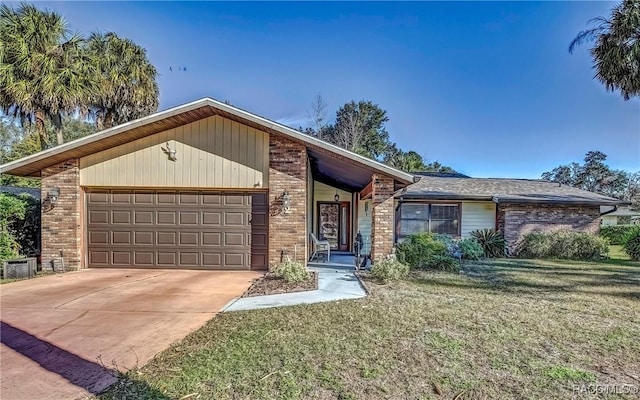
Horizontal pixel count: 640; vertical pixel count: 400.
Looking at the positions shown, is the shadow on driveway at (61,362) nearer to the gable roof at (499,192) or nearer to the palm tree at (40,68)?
the gable roof at (499,192)

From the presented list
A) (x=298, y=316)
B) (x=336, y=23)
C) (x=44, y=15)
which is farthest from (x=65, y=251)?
(x=336, y=23)

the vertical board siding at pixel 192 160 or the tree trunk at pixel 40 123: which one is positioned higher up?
the tree trunk at pixel 40 123

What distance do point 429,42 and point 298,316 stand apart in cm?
1177

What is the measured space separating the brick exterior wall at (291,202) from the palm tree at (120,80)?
445 inches

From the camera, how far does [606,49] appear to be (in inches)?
396

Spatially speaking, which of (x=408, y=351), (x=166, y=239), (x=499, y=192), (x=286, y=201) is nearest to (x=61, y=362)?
(x=408, y=351)

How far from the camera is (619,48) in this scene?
32.1ft

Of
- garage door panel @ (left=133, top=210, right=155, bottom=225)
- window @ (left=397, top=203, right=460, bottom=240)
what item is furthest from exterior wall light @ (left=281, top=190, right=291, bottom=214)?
window @ (left=397, top=203, right=460, bottom=240)

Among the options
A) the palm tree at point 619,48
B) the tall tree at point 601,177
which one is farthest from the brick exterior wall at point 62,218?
the tall tree at point 601,177

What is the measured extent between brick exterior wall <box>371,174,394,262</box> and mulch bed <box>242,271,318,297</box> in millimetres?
1813

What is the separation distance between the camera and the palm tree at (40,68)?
39.7 ft

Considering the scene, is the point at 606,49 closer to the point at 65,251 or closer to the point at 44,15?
the point at 65,251

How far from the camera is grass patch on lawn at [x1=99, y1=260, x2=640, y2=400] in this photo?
10.3 feet

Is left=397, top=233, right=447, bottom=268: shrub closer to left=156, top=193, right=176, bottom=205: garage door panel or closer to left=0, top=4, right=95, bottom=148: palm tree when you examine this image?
left=156, top=193, right=176, bottom=205: garage door panel
